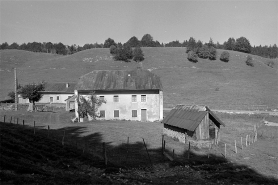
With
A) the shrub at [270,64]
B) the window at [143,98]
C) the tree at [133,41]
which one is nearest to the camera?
the window at [143,98]

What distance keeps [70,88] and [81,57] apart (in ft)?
180

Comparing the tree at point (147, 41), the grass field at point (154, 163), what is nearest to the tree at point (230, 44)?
the tree at point (147, 41)

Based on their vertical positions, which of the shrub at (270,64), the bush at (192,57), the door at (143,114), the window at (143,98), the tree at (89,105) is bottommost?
the door at (143,114)

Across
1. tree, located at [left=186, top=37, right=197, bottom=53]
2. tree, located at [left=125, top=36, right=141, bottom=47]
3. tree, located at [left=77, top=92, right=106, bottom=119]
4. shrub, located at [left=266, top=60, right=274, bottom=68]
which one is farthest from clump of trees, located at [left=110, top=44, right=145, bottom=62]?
tree, located at [left=77, top=92, right=106, bottom=119]

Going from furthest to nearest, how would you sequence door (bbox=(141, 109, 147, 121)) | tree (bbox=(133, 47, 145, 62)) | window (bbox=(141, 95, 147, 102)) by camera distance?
tree (bbox=(133, 47, 145, 62)) < window (bbox=(141, 95, 147, 102)) < door (bbox=(141, 109, 147, 121))

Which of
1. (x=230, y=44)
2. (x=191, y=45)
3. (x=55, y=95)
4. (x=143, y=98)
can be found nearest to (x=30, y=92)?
(x=55, y=95)

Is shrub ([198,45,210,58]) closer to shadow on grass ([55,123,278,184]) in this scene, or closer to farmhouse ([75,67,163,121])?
farmhouse ([75,67,163,121])

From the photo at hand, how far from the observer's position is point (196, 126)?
2433 cm

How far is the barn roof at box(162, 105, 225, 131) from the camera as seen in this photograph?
82.3ft

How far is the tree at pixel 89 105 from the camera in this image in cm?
3994

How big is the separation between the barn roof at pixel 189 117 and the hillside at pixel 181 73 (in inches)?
1356

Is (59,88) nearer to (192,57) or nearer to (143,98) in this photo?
(143,98)

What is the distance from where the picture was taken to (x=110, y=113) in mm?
41469

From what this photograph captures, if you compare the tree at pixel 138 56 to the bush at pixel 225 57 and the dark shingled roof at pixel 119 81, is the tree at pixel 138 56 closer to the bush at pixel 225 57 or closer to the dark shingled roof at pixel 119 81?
the bush at pixel 225 57
